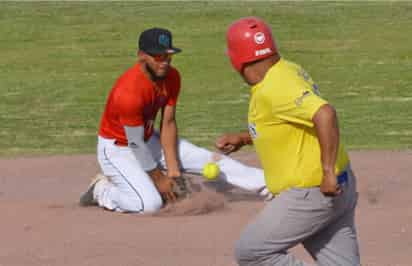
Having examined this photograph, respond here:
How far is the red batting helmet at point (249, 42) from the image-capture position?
572cm

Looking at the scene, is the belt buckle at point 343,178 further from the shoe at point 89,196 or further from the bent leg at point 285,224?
the shoe at point 89,196

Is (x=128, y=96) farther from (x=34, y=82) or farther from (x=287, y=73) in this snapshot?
(x=34, y=82)

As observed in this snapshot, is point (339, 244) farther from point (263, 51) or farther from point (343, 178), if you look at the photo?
point (263, 51)

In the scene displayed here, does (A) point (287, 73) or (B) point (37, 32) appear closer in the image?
(A) point (287, 73)

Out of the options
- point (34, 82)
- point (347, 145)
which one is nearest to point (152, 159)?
point (347, 145)

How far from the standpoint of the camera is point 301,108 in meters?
5.56

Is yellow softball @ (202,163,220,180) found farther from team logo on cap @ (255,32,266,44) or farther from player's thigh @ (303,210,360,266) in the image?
team logo on cap @ (255,32,266,44)

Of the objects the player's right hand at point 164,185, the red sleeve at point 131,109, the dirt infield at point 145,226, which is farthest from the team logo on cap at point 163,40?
the dirt infield at point 145,226

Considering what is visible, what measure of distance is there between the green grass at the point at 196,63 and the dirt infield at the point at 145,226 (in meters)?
1.87

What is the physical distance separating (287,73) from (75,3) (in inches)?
822

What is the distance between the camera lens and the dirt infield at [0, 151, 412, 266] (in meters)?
7.61

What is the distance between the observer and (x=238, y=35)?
577 cm

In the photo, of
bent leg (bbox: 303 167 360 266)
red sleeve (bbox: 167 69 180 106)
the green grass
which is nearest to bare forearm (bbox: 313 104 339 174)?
bent leg (bbox: 303 167 360 266)

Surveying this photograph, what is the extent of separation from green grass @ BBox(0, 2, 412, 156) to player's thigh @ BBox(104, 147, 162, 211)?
3.01m
